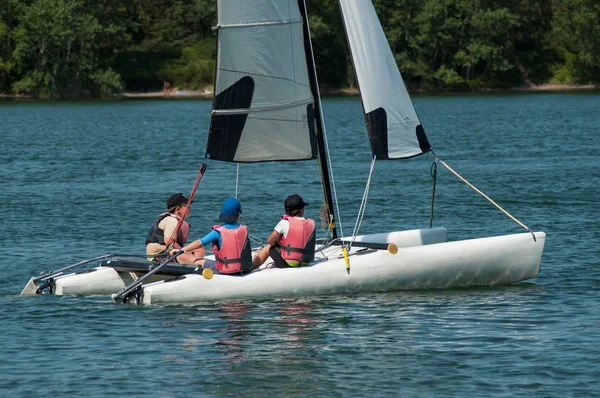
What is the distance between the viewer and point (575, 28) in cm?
11306

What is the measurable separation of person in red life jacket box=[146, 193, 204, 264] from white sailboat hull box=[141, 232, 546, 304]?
1.01 m

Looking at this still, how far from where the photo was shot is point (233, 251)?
16484mm

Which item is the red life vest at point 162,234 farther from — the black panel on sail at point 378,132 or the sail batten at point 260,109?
the black panel on sail at point 378,132

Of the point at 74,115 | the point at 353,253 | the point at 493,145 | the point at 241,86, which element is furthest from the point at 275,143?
the point at 74,115

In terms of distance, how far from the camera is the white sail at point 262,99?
58.7ft

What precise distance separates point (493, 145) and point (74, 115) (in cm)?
4174

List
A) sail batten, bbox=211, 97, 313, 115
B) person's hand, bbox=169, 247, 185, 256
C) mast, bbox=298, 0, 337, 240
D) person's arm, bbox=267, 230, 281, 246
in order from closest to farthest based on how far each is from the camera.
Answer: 1. person's hand, bbox=169, 247, 185, 256
2. person's arm, bbox=267, 230, 281, 246
3. mast, bbox=298, 0, 337, 240
4. sail batten, bbox=211, 97, 313, 115

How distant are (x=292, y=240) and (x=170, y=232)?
6.75ft

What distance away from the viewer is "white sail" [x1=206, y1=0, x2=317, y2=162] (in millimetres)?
17891

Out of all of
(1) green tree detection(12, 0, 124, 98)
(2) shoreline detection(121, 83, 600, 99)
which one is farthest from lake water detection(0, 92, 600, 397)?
(2) shoreline detection(121, 83, 600, 99)

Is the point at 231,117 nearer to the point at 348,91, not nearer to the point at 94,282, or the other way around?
the point at 94,282

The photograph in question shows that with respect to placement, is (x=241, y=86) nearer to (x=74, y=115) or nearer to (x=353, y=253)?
(x=353, y=253)

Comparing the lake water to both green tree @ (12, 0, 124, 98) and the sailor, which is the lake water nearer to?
the sailor

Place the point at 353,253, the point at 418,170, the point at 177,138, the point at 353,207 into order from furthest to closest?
the point at 177,138 → the point at 418,170 → the point at 353,207 → the point at 353,253
